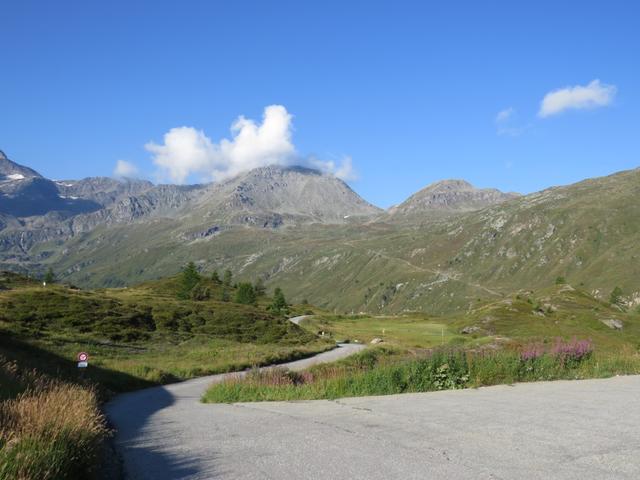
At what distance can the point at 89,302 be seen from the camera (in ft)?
207

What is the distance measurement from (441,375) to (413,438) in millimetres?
→ 8333

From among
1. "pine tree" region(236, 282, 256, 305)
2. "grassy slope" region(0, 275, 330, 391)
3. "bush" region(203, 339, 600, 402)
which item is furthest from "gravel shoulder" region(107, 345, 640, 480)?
"pine tree" region(236, 282, 256, 305)

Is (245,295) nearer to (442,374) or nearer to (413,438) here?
(442,374)

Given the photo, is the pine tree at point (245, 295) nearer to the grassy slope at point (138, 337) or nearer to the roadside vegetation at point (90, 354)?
the grassy slope at point (138, 337)

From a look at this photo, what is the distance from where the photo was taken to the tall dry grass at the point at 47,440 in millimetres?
5812

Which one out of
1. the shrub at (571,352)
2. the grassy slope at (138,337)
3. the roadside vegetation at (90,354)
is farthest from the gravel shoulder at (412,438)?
the grassy slope at (138,337)

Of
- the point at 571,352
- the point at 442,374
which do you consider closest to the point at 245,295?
the point at 571,352

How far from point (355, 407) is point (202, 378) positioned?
24.4 m

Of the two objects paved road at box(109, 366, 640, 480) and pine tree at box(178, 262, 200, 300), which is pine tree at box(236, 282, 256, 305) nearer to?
pine tree at box(178, 262, 200, 300)

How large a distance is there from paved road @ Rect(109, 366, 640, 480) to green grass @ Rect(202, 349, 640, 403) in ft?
5.37

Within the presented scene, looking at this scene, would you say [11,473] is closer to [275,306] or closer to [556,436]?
[556,436]

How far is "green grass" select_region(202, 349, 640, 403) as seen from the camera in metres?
17.2

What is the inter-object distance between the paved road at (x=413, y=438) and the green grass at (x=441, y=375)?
A: 5.37 feet

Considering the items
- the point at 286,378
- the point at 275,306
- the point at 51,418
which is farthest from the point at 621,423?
the point at 275,306
